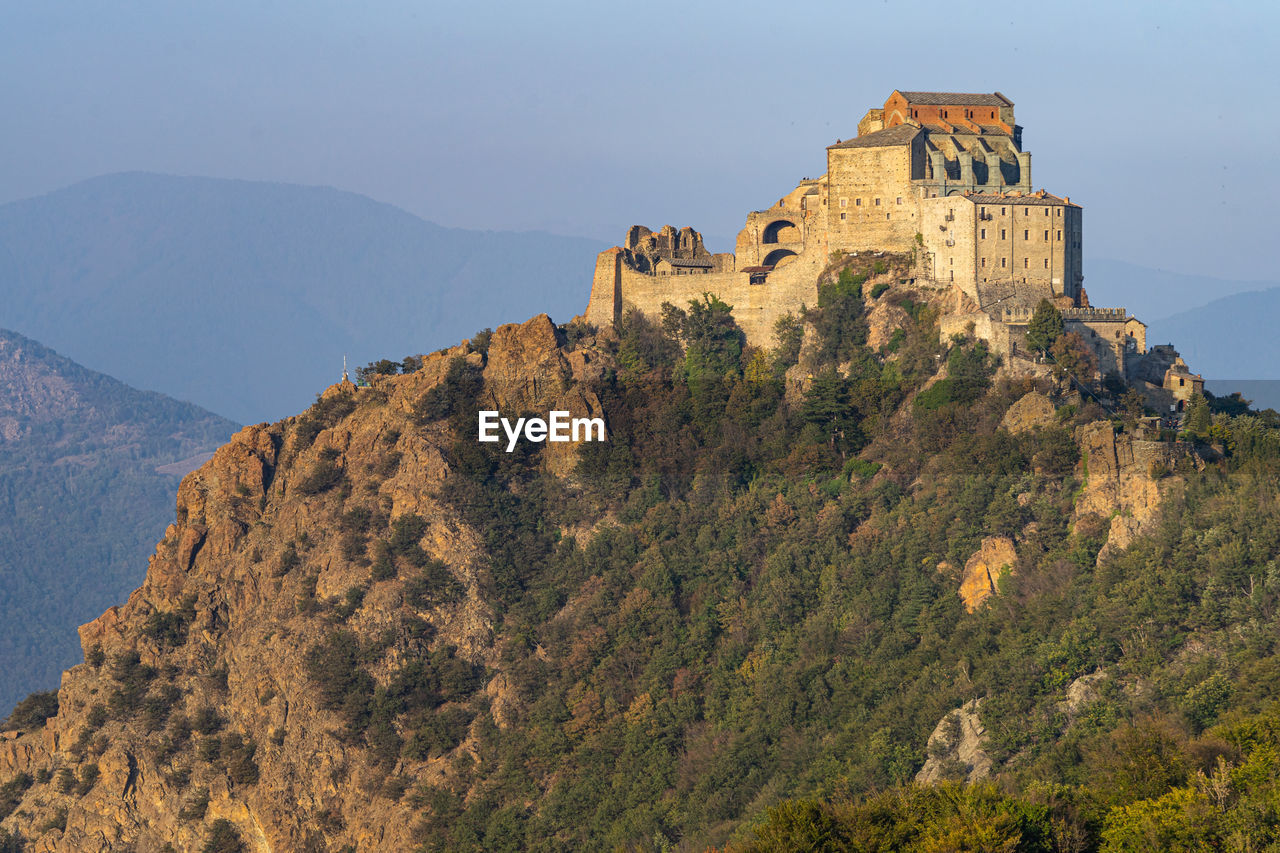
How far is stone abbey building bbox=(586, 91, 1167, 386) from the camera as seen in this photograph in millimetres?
82625

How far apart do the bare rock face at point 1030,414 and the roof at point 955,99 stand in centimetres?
1768

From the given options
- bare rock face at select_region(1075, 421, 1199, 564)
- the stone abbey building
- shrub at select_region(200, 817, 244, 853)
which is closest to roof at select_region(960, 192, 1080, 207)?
the stone abbey building

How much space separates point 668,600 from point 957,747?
18124 mm

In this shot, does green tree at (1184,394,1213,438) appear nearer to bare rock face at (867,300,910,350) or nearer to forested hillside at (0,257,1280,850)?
forested hillside at (0,257,1280,850)

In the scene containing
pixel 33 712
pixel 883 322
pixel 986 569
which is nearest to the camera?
pixel 986 569

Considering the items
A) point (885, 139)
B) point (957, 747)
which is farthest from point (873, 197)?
point (957, 747)

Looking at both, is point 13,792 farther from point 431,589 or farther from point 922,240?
point 922,240

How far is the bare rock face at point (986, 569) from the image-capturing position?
246ft

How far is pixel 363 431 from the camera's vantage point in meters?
93.1

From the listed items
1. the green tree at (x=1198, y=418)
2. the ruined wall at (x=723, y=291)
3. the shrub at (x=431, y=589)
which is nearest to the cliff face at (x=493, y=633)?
the shrub at (x=431, y=589)

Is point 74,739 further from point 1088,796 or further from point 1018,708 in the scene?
point 1088,796

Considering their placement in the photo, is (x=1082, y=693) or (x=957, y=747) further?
(x=957, y=747)

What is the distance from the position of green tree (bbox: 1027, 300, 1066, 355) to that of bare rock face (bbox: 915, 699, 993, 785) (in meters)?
16.3

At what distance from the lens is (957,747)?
6950 centimetres
